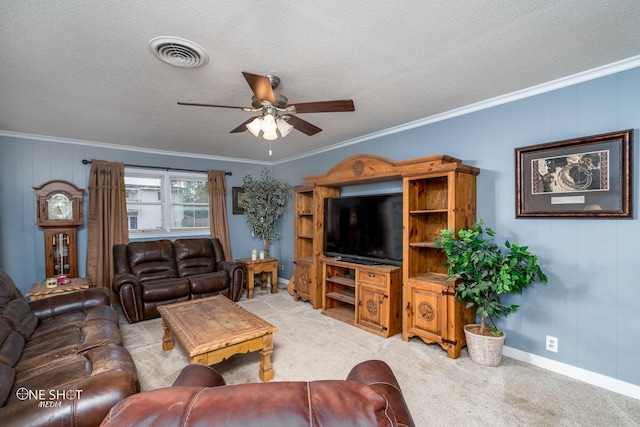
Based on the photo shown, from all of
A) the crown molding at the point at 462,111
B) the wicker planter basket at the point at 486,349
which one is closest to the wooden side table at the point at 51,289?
the crown molding at the point at 462,111

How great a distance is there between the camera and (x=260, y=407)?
68cm

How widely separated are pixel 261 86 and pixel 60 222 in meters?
3.81

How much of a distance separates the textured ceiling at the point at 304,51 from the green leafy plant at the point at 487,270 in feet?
4.46

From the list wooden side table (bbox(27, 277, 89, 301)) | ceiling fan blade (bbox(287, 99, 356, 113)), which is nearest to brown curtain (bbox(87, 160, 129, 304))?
wooden side table (bbox(27, 277, 89, 301))

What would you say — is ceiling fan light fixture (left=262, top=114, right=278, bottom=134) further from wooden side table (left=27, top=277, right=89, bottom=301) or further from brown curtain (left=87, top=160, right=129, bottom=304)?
brown curtain (left=87, top=160, right=129, bottom=304)

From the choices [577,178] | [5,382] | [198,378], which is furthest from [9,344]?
[577,178]

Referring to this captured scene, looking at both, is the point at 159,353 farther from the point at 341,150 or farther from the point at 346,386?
the point at 341,150

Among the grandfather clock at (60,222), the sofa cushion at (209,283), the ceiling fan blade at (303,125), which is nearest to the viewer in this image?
the ceiling fan blade at (303,125)

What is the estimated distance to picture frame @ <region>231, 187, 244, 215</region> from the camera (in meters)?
5.64

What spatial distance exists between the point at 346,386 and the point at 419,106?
114 inches

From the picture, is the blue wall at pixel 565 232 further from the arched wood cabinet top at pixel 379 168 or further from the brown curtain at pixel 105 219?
the brown curtain at pixel 105 219

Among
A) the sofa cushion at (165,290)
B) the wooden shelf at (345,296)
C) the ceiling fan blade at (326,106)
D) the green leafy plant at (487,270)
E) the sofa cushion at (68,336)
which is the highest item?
the ceiling fan blade at (326,106)

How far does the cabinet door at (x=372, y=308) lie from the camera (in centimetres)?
322

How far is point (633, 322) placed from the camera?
7.01ft
